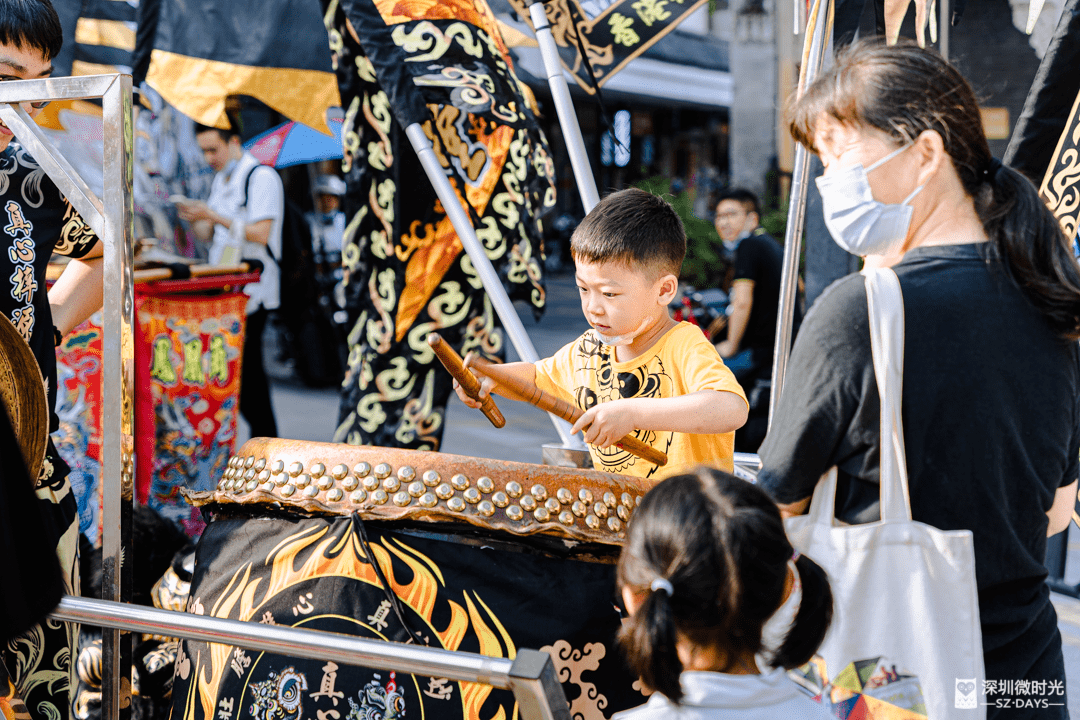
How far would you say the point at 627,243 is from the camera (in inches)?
64.0

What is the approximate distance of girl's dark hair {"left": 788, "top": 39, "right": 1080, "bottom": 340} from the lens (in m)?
1.05

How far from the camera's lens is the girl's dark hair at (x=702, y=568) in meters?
0.92

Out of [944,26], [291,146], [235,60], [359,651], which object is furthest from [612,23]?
[291,146]

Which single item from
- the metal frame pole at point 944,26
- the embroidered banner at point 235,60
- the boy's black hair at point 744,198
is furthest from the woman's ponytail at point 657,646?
the boy's black hair at point 744,198

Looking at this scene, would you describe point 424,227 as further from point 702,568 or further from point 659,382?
point 702,568

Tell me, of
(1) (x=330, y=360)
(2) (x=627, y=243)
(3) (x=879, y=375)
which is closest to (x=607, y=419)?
(2) (x=627, y=243)

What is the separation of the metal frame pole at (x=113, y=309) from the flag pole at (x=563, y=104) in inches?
47.9

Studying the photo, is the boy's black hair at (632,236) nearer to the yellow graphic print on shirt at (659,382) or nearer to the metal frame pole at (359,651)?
the yellow graphic print on shirt at (659,382)

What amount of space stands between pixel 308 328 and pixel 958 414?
19.1 feet

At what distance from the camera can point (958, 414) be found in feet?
3.42

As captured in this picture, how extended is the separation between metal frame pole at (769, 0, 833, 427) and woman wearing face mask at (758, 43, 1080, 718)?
2.96ft

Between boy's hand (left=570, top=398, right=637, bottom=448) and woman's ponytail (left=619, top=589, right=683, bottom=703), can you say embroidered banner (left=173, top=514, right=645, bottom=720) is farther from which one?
woman's ponytail (left=619, top=589, right=683, bottom=703)

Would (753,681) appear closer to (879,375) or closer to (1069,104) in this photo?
(879,375)

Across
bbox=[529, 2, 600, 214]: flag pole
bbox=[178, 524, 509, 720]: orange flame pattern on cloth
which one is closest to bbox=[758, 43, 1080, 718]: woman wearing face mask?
bbox=[178, 524, 509, 720]: orange flame pattern on cloth
